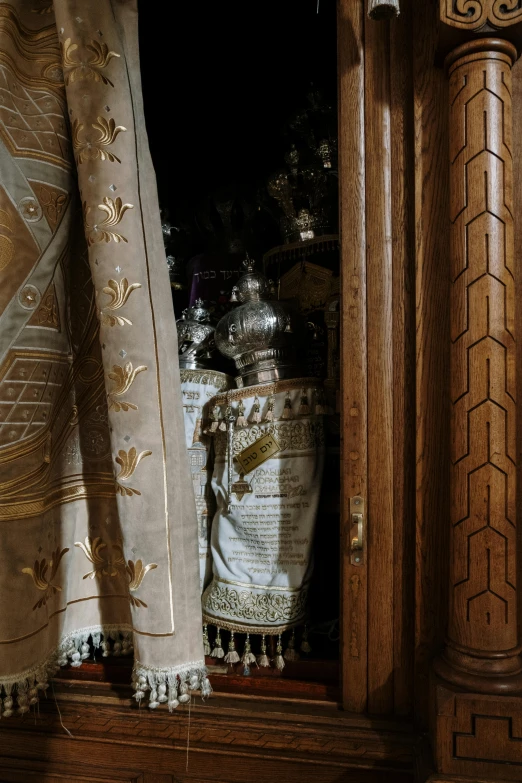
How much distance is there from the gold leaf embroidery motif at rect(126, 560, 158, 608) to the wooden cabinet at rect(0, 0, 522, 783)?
22cm

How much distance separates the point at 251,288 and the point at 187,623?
0.65 meters

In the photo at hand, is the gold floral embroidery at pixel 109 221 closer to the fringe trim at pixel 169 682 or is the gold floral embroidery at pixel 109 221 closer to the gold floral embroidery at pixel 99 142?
the gold floral embroidery at pixel 99 142

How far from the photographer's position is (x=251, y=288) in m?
1.19

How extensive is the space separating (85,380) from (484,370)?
2.11 ft

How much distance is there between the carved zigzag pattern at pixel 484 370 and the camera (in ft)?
2.50

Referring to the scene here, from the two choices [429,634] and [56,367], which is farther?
[56,367]

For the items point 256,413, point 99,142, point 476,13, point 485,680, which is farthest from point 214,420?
point 476,13

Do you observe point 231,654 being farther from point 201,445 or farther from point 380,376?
point 380,376

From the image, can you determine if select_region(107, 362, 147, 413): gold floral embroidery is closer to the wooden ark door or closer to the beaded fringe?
the wooden ark door

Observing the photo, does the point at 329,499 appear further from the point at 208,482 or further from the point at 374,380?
the point at 374,380

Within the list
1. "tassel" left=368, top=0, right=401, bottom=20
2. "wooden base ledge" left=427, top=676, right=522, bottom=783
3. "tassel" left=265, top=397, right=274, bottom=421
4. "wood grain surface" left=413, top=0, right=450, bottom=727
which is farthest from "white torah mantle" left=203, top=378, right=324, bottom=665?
"tassel" left=368, top=0, right=401, bottom=20

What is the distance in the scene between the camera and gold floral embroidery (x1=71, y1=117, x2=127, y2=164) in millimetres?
895

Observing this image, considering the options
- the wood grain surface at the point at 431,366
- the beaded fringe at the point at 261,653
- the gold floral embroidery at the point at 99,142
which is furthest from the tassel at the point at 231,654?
the gold floral embroidery at the point at 99,142

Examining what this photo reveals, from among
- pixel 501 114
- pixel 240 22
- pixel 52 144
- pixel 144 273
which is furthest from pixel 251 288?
pixel 240 22
